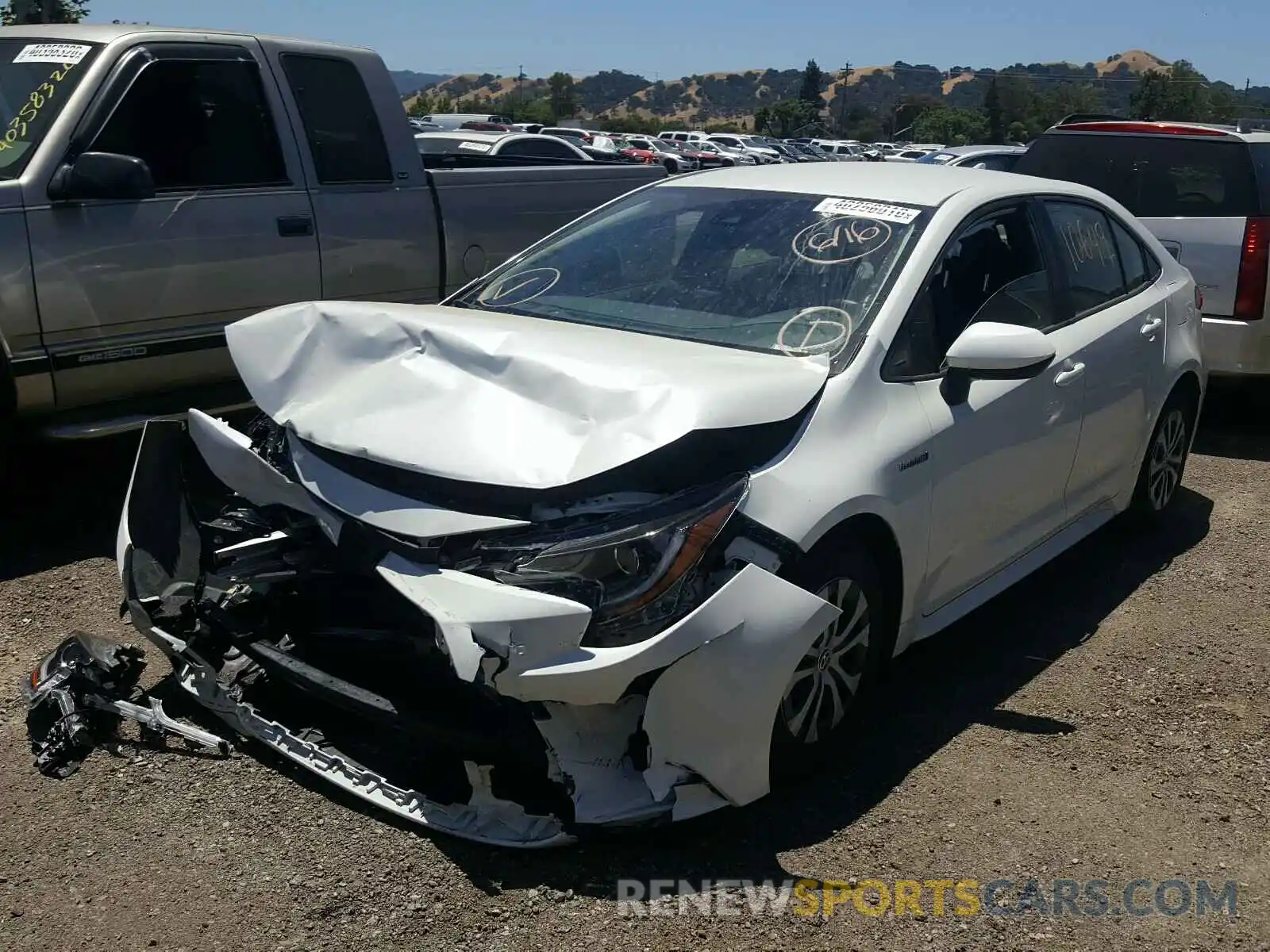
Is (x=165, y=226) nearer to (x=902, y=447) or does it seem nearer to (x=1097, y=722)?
(x=902, y=447)

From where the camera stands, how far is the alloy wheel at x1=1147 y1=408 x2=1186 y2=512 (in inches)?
225

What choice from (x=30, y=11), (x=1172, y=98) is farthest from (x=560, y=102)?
(x=30, y=11)

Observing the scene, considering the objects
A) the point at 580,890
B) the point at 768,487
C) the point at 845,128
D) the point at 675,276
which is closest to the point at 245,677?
the point at 580,890

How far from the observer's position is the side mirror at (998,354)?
3.90m

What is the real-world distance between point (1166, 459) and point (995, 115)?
7051 cm

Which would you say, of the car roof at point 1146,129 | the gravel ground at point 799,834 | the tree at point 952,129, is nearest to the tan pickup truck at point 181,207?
the gravel ground at point 799,834

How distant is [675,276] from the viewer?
14.3 feet

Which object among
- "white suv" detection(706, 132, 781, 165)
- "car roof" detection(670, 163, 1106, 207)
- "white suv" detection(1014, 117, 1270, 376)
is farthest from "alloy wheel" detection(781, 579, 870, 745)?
"white suv" detection(706, 132, 781, 165)

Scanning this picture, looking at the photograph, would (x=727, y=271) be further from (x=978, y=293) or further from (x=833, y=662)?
(x=833, y=662)

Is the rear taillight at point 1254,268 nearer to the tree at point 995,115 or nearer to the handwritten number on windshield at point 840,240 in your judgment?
the handwritten number on windshield at point 840,240

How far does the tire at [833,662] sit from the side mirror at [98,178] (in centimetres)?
358

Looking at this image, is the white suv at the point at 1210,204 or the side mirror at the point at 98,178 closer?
the side mirror at the point at 98,178

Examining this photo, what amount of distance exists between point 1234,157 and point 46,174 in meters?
6.60

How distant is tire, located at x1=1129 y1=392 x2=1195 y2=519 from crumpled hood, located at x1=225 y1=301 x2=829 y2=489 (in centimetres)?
263
